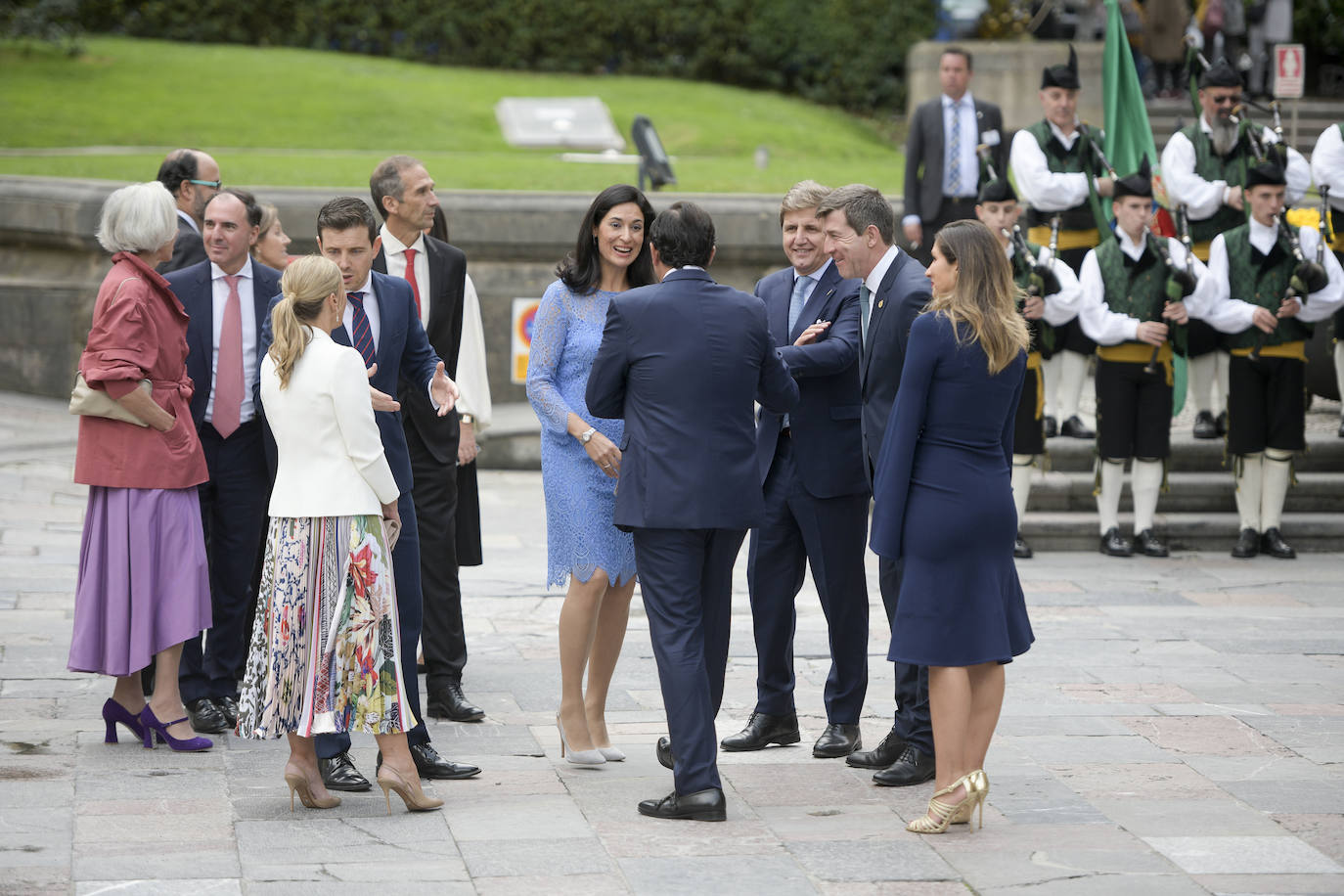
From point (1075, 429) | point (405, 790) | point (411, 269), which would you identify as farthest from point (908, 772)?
point (1075, 429)

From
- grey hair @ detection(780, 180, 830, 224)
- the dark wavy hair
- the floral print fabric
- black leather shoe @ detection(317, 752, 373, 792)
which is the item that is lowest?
black leather shoe @ detection(317, 752, 373, 792)

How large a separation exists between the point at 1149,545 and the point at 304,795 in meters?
6.26

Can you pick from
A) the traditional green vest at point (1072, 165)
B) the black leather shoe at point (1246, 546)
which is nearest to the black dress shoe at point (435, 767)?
the black leather shoe at point (1246, 546)

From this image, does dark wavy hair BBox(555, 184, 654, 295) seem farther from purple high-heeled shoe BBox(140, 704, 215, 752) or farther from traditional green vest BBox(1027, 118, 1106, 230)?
traditional green vest BBox(1027, 118, 1106, 230)

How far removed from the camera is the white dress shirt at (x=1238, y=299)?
32.6 feet

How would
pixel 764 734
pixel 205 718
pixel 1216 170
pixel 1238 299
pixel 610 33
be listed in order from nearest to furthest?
pixel 764 734
pixel 205 718
pixel 1238 299
pixel 1216 170
pixel 610 33

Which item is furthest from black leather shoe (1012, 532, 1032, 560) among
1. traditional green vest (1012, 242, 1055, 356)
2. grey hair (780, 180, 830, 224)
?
grey hair (780, 180, 830, 224)

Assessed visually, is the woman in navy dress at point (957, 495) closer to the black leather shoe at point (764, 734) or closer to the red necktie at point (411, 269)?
the black leather shoe at point (764, 734)

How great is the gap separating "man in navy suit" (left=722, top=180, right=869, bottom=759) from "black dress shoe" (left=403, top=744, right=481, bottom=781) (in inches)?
38.2

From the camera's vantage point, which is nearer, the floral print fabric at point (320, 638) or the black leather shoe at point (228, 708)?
the floral print fabric at point (320, 638)

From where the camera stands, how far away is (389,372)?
5781mm

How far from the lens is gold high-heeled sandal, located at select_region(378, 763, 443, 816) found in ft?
16.8

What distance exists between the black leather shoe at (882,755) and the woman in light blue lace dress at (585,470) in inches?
32.1

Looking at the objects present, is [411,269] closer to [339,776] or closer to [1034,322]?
[339,776]
